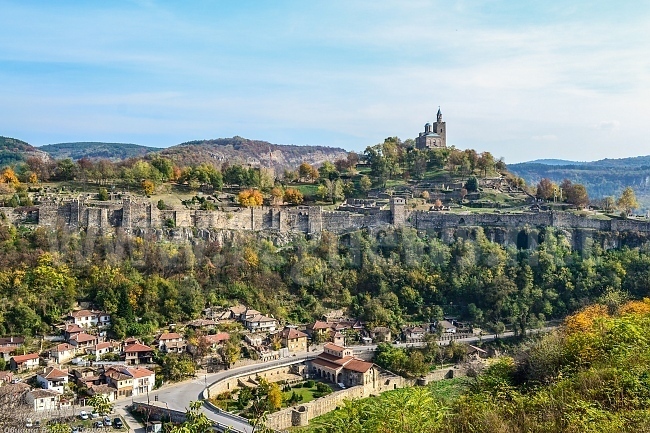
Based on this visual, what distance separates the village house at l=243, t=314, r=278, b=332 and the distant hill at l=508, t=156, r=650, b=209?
64400mm

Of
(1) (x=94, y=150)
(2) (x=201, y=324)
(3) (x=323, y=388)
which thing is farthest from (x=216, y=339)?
(1) (x=94, y=150)

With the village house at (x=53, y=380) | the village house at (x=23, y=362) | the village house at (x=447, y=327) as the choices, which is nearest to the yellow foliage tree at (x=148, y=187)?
the village house at (x=23, y=362)

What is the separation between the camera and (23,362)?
1989 cm

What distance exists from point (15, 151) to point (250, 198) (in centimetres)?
5315

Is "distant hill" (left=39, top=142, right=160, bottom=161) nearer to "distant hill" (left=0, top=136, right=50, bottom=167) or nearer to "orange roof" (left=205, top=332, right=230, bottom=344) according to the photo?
"distant hill" (left=0, top=136, right=50, bottom=167)

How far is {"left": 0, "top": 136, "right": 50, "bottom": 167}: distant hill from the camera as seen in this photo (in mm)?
65938

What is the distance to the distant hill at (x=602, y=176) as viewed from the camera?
87.9 m

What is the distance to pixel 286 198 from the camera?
113 ft

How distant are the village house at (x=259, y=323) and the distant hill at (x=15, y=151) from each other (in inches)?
1852

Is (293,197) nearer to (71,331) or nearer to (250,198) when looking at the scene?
(250,198)

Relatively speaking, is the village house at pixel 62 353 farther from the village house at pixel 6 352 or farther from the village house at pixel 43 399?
the village house at pixel 43 399

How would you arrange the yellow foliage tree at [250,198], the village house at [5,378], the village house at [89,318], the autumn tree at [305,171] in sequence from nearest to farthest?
the village house at [5,378] < the village house at [89,318] < the yellow foliage tree at [250,198] < the autumn tree at [305,171]

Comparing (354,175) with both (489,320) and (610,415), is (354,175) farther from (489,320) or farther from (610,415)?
(610,415)

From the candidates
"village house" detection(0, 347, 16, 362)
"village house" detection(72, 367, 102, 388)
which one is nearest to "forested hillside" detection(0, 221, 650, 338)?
"village house" detection(0, 347, 16, 362)
